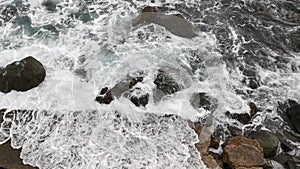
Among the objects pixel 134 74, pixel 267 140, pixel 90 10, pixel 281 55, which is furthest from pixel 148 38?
pixel 267 140

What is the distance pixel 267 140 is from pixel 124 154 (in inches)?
105

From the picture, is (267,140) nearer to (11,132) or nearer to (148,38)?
(148,38)

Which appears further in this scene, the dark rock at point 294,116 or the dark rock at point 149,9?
the dark rock at point 149,9

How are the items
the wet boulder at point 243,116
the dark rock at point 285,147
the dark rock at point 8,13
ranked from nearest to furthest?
the dark rock at point 285,147, the wet boulder at point 243,116, the dark rock at point 8,13

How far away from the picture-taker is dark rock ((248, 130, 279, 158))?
728 centimetres

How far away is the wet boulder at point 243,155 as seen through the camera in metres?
6.96

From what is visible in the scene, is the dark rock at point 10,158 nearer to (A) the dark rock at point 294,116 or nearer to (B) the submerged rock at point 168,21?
(B) the submerged rock at point 168,21

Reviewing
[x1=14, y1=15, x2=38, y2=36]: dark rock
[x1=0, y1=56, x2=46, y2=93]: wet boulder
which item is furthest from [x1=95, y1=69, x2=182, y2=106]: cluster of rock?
[x1=14, y1=15, x2=38, y2=36]: dark rock

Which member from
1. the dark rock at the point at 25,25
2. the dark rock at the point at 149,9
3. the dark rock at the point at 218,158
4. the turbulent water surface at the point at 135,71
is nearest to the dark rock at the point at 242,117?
the turbulent water surface at the point at 135,71

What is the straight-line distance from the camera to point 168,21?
10203mm

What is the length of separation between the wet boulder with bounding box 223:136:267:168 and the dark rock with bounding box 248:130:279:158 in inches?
5.5

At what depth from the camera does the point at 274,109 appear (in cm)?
825

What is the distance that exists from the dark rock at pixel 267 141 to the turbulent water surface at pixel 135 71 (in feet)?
0.84

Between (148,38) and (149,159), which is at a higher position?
(148,38)
